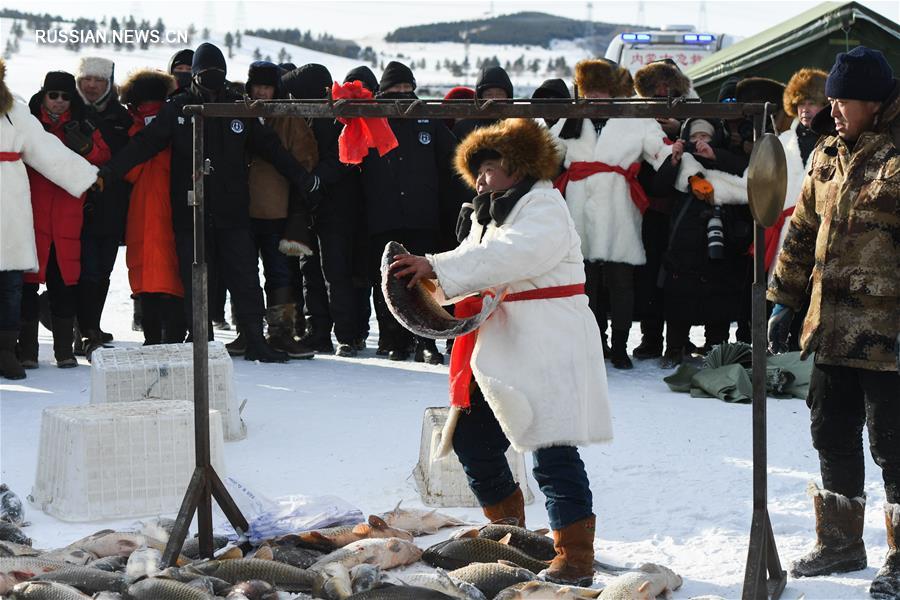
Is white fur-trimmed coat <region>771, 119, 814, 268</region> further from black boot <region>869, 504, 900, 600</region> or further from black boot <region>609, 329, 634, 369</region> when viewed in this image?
black boot <region>869, 504, 900, 600</region>

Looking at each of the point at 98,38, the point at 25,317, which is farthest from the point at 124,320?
the point at 98,38

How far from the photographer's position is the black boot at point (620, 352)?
873 cm

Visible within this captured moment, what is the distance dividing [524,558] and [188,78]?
577cm

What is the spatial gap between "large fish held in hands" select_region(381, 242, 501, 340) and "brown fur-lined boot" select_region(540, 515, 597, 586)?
796mm

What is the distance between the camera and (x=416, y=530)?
5.28 metres

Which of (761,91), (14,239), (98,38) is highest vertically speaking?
(98,38)

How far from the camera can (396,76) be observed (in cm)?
865

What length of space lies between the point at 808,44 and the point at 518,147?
23.7 feet

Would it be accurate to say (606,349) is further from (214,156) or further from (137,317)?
(137,317)

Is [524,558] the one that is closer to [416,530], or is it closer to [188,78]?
[416,530]

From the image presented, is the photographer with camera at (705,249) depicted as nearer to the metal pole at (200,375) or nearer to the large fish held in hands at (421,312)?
the large fish held in hands at (421,312)

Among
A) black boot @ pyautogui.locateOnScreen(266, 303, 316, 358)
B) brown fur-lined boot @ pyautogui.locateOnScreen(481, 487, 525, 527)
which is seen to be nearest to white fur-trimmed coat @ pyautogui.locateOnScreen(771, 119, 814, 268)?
black boot @ pyautogui.locateOnScreen(266, 303, 316, 358)

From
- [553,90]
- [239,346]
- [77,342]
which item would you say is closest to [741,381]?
[553,90]

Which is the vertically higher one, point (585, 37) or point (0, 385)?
point (585, 37)
